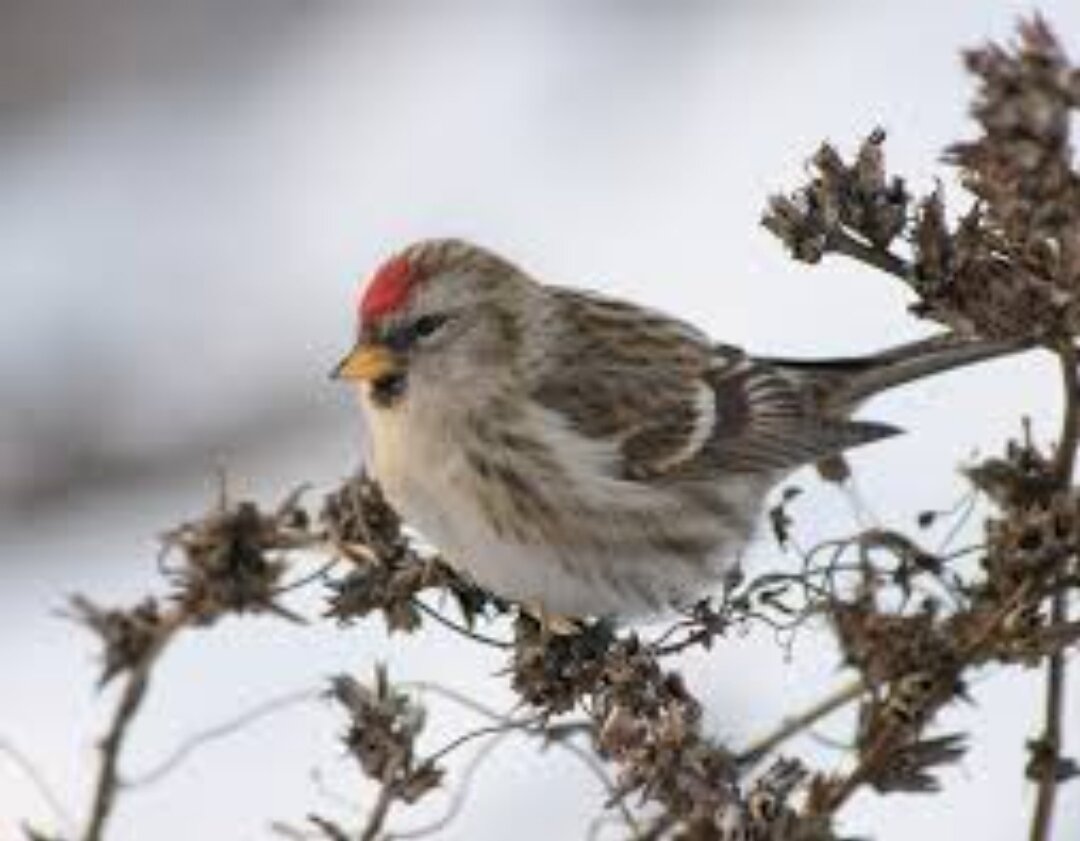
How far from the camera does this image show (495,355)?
4.04 metres

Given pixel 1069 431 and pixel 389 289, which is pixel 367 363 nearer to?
pixel 389 289

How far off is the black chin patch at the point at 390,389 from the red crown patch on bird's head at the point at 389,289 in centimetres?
15

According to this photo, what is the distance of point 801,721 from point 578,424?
5.72 ft

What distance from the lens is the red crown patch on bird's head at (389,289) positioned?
374 cm

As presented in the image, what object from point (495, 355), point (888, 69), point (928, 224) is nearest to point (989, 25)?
point (888, 69)

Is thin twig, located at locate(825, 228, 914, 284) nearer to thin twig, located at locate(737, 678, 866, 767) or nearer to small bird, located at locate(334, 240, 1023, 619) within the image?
thin twig, located at locate(737, 678, 866, 767)

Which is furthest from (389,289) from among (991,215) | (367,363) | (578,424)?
(991,215)

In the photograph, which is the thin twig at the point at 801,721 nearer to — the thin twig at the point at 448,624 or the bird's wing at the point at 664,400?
the thin twig at the point at 448,624

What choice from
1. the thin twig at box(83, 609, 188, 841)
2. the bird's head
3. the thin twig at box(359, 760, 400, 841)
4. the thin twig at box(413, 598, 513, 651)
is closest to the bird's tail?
the bird's head

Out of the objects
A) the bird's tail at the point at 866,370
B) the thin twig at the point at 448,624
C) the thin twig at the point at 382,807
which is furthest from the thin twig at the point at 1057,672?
the bird's tail at the point at 866,370

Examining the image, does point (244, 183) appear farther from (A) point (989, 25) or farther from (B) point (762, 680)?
(B) point (762, 680)

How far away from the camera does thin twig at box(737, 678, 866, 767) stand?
90.9 inches

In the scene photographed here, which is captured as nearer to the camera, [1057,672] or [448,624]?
[1057,672]

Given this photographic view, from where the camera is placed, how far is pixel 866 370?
4113mm
